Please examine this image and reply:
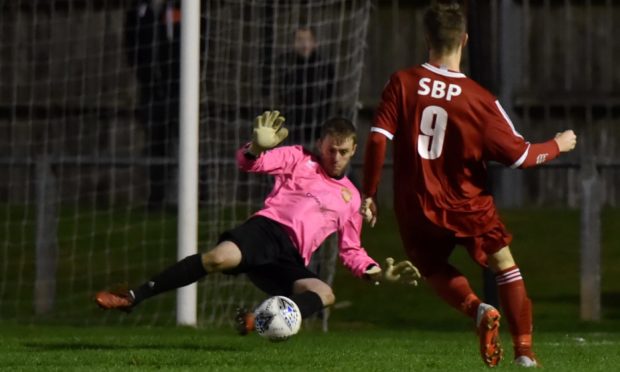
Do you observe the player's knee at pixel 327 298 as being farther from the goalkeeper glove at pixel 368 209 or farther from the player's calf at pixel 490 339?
the player's calf at pixel 490 339

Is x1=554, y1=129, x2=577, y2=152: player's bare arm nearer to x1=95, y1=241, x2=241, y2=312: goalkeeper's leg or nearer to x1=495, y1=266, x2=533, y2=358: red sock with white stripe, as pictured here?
x1=495, y1=266, x2=533, y2=358: red sock with white stripe

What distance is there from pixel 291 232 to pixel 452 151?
5.53 feet

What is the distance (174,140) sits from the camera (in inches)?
598

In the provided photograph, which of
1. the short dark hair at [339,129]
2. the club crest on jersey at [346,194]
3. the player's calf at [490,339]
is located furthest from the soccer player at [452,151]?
the club crest on jersey at [346,194]

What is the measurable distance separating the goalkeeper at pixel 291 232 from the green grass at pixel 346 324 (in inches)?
13.4

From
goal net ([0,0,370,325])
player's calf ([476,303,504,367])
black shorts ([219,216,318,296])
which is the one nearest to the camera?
player's calf ([476,303,504,367])

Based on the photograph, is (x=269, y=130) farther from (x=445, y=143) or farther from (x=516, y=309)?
(x=516, y=309)

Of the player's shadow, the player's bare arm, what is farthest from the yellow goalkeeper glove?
the player's shadow

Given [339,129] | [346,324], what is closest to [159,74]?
[346,324]

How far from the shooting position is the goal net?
13.1m

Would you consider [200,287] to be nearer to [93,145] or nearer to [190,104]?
[190,104]

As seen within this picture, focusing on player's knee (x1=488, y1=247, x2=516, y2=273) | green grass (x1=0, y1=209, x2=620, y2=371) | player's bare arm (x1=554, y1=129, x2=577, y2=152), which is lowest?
green grass (x1=0, y1=209, x2=620, y2=371)

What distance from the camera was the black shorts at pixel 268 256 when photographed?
30.2 feet

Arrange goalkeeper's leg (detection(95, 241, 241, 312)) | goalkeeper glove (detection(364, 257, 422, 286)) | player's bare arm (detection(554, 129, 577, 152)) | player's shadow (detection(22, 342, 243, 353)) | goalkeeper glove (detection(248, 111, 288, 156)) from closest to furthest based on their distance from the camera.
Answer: player's bare arm (detection(554, 129, 577, 152)) → goalkeeper glove (detection(364, 257, 422, 286)) → goalkeeper glove (detection(248, 111, 288, 156)) → goalkeeper's leg (detection(95, 241, 241, 312)) → player's shadow (detection(22, 342, 243, 353))
